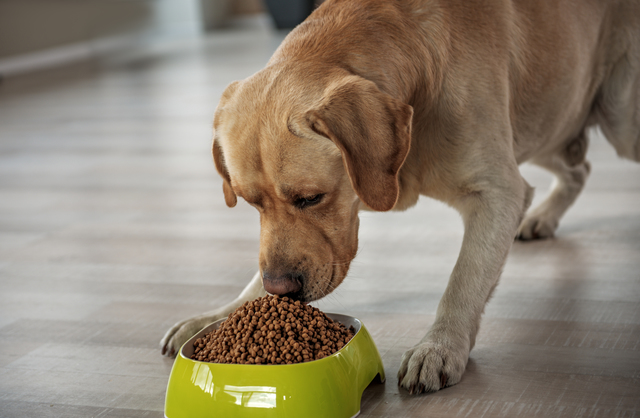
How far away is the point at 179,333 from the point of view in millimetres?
1978

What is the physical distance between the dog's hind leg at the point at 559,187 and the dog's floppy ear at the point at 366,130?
1314 millimetres

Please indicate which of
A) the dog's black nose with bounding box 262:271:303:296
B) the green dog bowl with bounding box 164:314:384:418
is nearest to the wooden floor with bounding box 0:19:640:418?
the green dog bowl with bounding box 164:314:384:418

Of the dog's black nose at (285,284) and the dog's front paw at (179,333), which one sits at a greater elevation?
the dog's black nose at (285,284)

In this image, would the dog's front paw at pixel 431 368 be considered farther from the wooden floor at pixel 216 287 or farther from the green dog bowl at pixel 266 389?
the green dog bowl at pixel 266 389

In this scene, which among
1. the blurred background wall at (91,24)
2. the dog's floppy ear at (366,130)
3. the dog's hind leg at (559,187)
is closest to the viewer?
the dog's floppy ear at (366,130)

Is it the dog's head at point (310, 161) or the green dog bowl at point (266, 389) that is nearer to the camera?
the green dog bowl at point (266, 389)

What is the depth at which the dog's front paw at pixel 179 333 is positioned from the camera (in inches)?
77.1

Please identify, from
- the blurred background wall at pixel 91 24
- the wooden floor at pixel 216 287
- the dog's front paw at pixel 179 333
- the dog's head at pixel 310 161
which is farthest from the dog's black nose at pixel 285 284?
the blurred background wall at pixel 91 24

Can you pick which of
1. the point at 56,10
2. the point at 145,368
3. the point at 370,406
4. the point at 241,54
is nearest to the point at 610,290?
the point at 370,406

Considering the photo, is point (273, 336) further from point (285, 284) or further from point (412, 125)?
point (412, 125)

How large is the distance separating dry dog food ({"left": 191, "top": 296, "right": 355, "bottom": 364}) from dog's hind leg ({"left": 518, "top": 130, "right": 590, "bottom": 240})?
4.50ft

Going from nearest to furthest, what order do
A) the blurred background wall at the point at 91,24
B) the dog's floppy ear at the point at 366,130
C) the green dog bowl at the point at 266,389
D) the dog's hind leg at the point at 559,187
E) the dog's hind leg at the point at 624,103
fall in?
the green dog bowl at the point at 266,389 → the dog's floppy ear at the point at 366,130 → the dog's hind leg at the point at 624,103 → the dog's hind leg at the point at 559,187 → the blurred background wall at the point at 91,24

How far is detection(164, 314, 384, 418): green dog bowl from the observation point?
56.9 inches

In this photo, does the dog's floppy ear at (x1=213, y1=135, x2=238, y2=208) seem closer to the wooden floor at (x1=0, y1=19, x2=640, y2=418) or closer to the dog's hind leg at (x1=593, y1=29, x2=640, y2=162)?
the wooden floor at (x1=0, y1=19, x2=640, y2=418)
